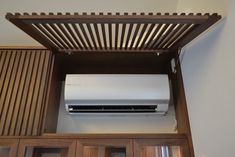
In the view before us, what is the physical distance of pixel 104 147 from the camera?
4.87 ft

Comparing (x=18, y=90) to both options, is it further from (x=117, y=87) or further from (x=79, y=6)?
(x=79, y=6)

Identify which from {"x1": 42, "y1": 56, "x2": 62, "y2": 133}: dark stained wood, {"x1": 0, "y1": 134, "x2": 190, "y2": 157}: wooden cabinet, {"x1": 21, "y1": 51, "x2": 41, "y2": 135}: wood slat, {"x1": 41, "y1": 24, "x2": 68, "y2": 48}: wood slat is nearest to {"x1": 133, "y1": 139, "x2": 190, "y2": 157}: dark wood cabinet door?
{"x1": 0, "y1": 134, "x2": 190, "y2": 157}: wooden cabinet

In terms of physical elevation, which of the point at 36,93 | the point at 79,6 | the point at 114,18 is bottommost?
the point at 36,93

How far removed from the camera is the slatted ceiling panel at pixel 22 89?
150cm

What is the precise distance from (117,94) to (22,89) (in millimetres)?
748

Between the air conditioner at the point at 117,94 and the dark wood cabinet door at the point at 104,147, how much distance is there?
1.22 ft

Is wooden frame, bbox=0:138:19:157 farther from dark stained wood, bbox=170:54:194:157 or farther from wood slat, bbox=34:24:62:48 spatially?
dark stained wood, bbox=170:54:194:157

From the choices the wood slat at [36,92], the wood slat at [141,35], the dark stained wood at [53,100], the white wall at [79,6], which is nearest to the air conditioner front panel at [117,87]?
the dark stained wood at [53,100]

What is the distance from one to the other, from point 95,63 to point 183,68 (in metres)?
0.79

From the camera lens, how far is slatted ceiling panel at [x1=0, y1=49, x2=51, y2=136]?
4.93ft

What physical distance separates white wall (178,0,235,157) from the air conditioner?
27 cm

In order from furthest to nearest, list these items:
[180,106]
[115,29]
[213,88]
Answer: [180,106], [115,29], [213,88]

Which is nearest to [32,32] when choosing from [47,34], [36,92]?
[47,34]

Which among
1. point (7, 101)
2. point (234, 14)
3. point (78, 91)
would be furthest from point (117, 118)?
point (234, 14)
